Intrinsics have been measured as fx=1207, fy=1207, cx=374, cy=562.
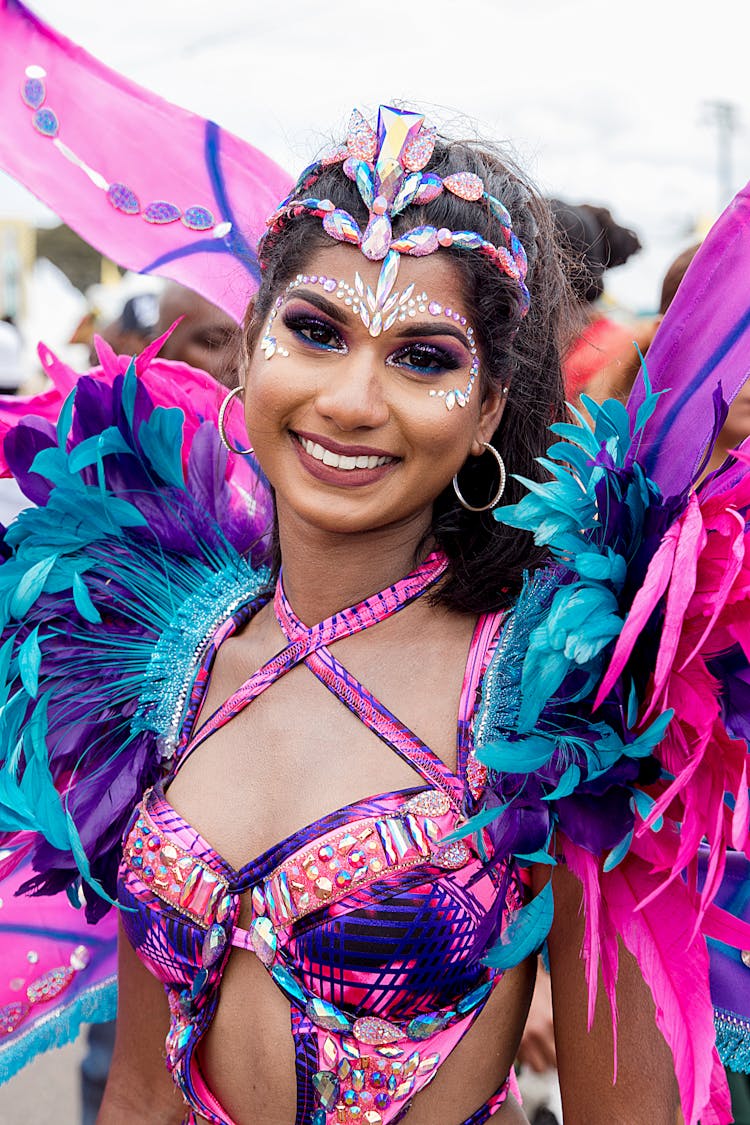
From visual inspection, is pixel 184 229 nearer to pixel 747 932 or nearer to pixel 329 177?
pixel 329 177

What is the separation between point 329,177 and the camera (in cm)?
177

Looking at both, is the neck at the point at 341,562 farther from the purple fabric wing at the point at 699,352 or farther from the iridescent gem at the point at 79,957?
the iridescent gem at the point at 79,957

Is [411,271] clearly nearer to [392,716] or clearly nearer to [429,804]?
[392,716]

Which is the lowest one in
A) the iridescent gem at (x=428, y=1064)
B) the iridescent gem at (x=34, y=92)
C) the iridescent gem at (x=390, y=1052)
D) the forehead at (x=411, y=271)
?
the iridescent gem at (x=428, y=1064)

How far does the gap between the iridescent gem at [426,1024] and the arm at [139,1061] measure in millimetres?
524

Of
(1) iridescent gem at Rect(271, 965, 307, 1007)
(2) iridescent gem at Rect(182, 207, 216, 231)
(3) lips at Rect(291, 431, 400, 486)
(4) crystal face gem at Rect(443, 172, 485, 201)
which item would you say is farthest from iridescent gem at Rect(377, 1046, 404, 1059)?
(2) iridescent gem at Rect(182, 207, 216, 231)

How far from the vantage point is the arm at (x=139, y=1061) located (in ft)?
6.39

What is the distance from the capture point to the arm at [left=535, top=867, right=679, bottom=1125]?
1.57 m

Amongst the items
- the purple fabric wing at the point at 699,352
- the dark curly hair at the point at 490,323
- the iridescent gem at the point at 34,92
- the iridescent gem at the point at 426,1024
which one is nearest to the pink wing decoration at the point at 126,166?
the iridescent gem at the point at 34,92

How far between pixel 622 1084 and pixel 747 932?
0.94 feet

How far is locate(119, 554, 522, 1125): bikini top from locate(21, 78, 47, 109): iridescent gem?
1.28 meters

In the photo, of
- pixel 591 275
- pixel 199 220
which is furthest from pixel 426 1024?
pixel 199 220

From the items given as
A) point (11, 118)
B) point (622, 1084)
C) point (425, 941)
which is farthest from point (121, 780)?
point (11, 118)

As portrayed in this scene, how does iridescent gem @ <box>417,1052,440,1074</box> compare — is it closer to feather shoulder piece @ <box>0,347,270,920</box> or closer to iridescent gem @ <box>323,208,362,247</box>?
feather shoulder piece @ <box>0,347,270,920</box>
